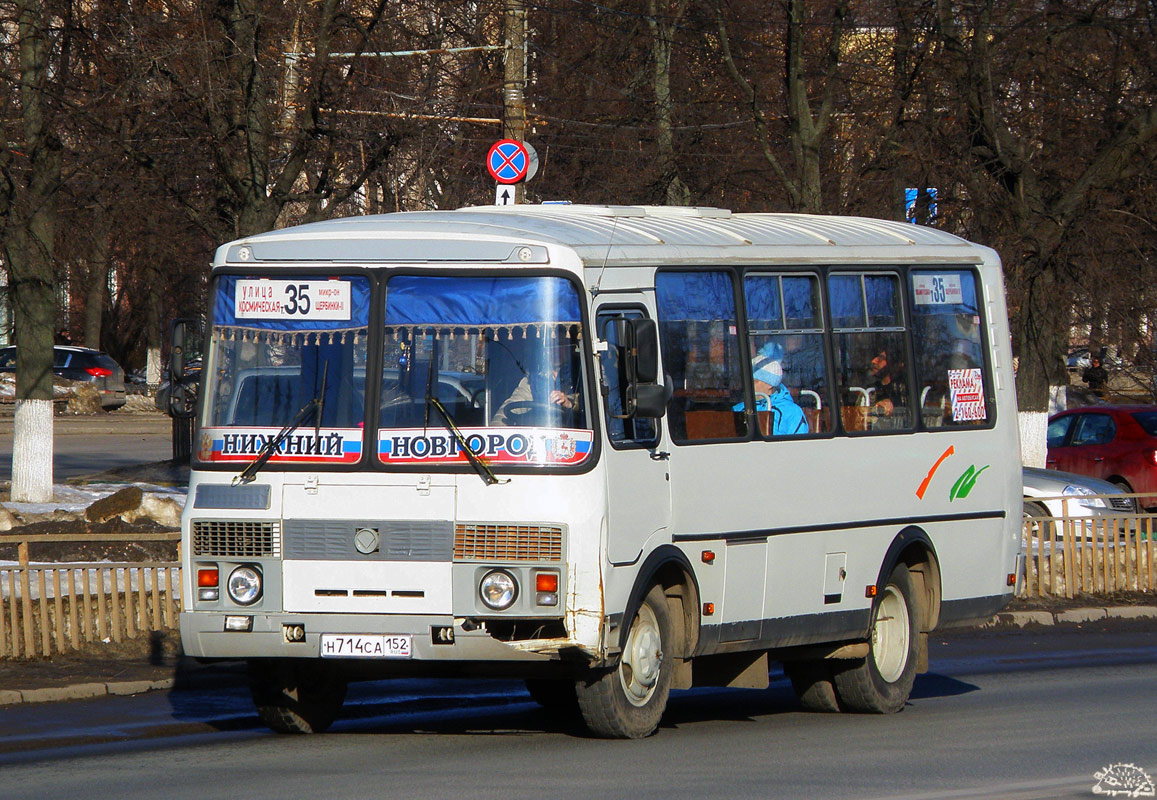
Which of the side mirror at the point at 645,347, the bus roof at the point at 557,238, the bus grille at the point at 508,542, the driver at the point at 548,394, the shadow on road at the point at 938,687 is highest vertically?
the bus roof at the point at 557,238

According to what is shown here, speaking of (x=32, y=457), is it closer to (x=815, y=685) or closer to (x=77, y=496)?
(x=77, y=496)

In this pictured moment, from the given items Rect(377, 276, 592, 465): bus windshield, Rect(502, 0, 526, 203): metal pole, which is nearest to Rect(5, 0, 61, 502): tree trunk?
Rect(502, 0, 526, 203): metal pole

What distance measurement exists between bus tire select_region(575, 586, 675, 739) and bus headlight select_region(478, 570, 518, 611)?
68 centimetres

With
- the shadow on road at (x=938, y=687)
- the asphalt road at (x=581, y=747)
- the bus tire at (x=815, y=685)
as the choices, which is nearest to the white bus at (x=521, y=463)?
the asphalt road at (x=581, y=747)

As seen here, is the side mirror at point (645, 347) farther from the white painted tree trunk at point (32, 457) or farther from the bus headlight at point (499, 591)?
the white painted tree trunk at point (32, 457)

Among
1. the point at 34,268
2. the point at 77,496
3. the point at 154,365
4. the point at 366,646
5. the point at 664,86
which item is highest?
the point at 664,86

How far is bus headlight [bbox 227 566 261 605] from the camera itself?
9031 mm

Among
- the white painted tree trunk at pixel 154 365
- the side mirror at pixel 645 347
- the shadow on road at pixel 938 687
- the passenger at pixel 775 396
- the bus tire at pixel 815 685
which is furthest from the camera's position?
the white painted tree trunk at pixel 154 365

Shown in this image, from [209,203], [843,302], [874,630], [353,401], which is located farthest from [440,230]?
[209,203]

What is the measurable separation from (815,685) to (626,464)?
3.01 meters

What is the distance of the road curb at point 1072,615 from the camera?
16578 mm

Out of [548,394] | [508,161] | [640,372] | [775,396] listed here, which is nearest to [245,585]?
[548,394]

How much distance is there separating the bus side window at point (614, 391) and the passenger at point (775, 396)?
4.04 ft

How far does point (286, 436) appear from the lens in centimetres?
913
